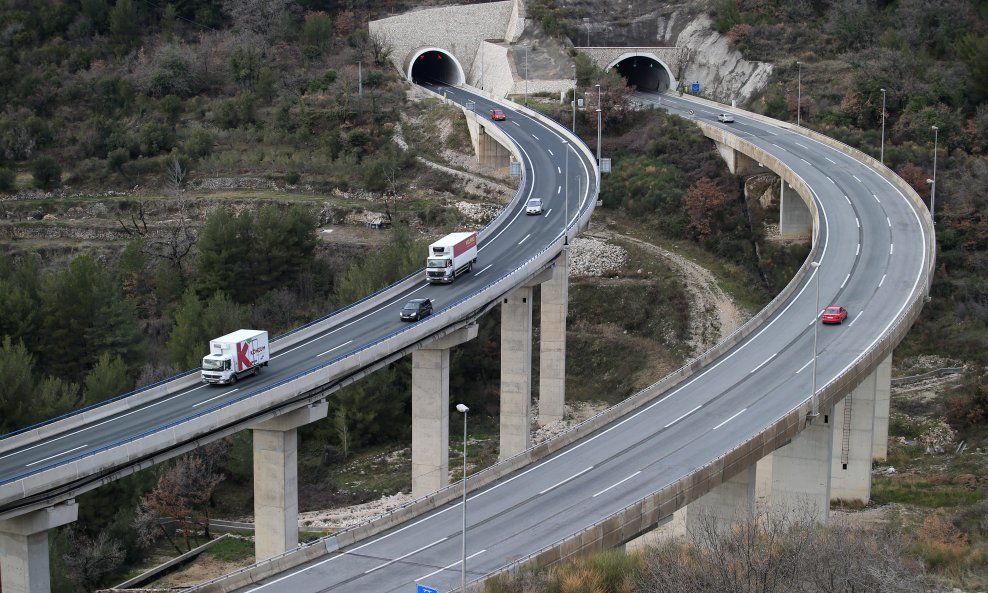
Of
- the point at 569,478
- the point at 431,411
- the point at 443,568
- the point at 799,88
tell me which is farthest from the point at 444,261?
Result: the point at 799,88

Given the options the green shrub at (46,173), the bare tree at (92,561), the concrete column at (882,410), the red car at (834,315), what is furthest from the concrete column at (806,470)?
the green shrub at (46,173)

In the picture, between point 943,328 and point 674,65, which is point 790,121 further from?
point 943,328

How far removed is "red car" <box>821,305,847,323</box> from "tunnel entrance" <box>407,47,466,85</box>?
2791 inches

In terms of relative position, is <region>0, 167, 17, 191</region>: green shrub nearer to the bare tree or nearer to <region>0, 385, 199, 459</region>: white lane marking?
the bare tree

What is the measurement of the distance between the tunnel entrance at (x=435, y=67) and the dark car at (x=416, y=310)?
2718 inches

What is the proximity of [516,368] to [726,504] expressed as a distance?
24.2m

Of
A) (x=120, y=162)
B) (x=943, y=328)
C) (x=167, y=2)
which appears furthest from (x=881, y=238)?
(x=167, y=2)

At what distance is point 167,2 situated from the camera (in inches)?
5148

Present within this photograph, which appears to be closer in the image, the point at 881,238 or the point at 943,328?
the point at 881,238

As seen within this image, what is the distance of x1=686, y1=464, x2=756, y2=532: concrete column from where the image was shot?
160ft

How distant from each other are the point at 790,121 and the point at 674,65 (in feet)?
64.2

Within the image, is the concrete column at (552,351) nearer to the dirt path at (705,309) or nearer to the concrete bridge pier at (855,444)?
the dirt path at (705,309)

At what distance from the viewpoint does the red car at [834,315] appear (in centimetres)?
6212

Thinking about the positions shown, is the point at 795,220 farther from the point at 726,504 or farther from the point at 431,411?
the point at 726,504
